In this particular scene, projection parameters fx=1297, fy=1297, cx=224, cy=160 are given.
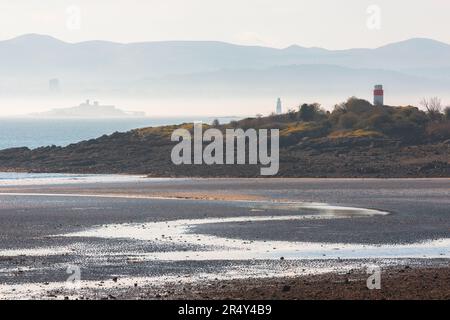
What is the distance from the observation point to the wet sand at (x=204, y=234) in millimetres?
33625

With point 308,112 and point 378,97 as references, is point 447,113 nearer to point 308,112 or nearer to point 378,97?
point 378,97

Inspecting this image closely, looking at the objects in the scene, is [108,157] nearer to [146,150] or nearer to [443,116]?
[146,150]

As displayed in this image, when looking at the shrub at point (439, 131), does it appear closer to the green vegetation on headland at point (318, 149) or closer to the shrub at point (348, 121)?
the green vegetation on headland at point (318, 149)

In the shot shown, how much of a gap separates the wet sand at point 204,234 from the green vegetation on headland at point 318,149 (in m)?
10.3

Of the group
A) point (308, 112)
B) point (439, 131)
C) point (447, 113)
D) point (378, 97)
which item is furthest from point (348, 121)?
point (378, 97)

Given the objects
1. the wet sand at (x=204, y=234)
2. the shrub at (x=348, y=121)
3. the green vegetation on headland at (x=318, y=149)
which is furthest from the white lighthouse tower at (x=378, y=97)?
the wet sand at (x=204, y=234)

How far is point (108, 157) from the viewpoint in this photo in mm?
96250

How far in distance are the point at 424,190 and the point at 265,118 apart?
157 feet

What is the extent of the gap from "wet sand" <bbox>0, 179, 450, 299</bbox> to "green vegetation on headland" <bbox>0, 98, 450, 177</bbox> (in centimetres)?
1034

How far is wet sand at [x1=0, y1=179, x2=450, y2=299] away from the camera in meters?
33.6

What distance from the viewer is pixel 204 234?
149ft

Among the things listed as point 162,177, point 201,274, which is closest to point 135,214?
point 201,274
